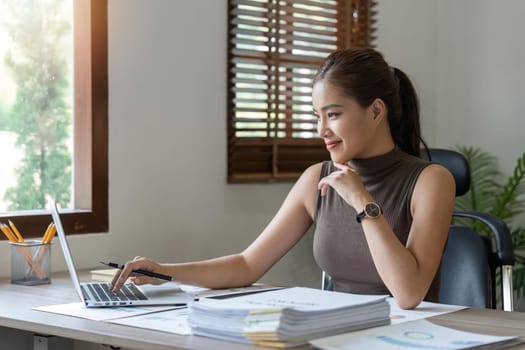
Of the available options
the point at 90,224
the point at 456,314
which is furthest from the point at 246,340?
the point at 90,224

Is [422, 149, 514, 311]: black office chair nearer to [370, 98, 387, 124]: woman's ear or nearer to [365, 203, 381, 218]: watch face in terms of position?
[370, 98, 387, 124]: woman's ear

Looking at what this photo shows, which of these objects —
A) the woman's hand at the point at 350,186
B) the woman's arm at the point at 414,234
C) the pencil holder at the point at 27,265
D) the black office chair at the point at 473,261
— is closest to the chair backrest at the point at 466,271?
the black office chair at the point at 473,261

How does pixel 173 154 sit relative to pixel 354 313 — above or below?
above

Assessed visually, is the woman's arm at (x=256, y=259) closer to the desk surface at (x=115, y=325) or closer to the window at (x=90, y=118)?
the desk surface at (x=115, y=325)

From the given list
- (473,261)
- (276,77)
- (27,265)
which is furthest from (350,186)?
(276,77)

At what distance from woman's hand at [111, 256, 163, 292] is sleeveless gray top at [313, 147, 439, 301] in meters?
0.44

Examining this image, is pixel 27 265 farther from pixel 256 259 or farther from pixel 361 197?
pixel 361 197

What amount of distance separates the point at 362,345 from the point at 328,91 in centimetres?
88

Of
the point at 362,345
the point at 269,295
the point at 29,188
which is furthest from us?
the point at 29,188

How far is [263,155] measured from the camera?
3.25 metres

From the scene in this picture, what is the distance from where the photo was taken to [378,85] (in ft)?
7.43

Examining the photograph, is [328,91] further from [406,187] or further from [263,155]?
[263,155]

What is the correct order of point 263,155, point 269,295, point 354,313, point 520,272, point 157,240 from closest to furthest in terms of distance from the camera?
point 354,313 → point 269,295 → point 157,240 → point 263,155 → point 520,272

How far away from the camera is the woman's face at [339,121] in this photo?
221 centimetres
